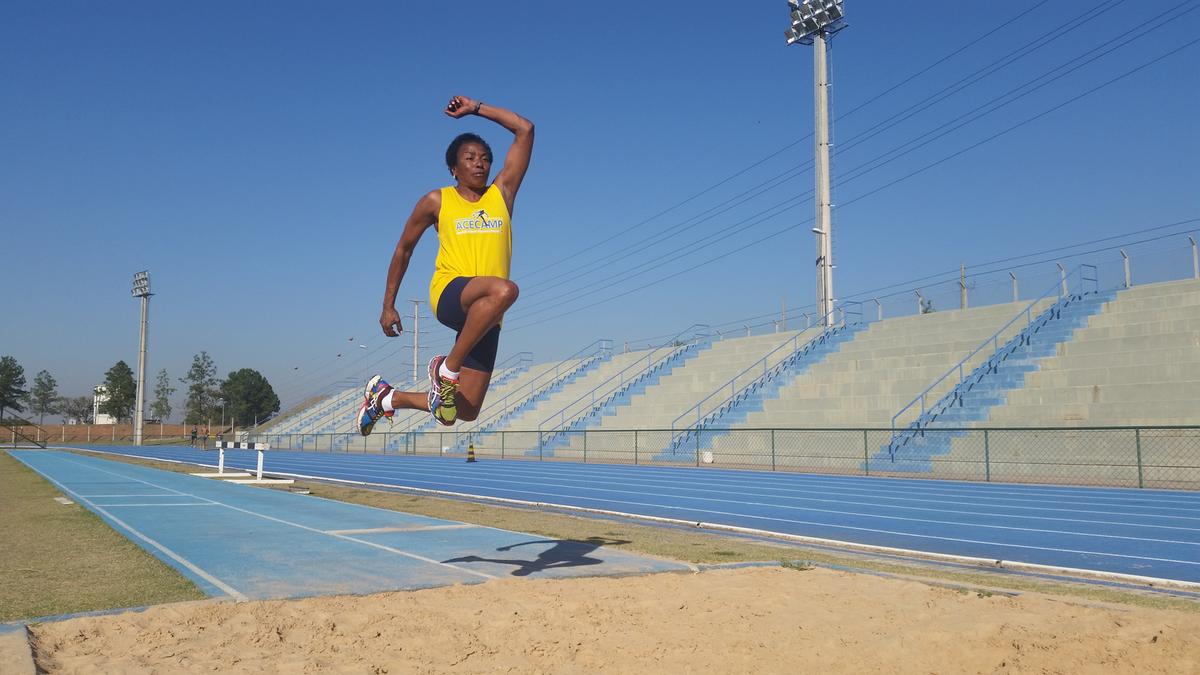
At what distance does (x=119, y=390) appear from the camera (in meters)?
96.4

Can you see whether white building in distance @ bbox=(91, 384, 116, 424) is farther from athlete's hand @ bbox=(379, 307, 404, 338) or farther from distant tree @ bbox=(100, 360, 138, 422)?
athlete's hand @ bbox=(379, 307, 404, 338)

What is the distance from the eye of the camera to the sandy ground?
4500 mm

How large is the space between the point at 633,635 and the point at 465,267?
2.31 m

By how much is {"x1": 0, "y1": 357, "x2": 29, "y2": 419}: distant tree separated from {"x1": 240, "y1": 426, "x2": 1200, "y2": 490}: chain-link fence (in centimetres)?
7865

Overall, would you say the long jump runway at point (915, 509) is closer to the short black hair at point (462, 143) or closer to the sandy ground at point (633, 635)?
the sandy ground at point (633, 635)

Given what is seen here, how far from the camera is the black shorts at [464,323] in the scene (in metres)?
4.88

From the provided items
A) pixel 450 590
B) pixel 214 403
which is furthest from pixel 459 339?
pixel 214 403

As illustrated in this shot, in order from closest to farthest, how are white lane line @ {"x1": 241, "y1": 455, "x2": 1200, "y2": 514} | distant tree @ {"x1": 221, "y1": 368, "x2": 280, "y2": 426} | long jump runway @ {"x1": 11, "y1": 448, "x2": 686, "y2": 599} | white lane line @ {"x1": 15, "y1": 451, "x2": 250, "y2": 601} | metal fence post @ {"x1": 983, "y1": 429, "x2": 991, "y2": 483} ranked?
white lane line @ {"x1": 15, "y1": 451, "x2": 250, "y2": 601}, long jump runway @ {"x1": 11, "y1": 448, "x2": 686, "y2": 599}, white lane line @ {"x1": 241, "y1": 455, "x2": 1200, "y2": 514}, metal fence post @ {"x1": 983, "y1": 429, "x2": 991, "y2": 483}, distant tree @ {"x1": 221, "y1": 368, "x2": 280, "y2": 426}

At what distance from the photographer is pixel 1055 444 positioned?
1922cm

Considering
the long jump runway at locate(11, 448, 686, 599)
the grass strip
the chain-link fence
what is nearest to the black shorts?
the long jump runway at locate(11, 448, 686, 599)

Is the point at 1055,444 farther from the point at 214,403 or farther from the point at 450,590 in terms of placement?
the point at 214,403

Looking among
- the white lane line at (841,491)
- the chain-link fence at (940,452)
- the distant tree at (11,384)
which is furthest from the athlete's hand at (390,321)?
the distant tree at (11,384)

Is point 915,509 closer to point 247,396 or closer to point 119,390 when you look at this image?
point 119,390

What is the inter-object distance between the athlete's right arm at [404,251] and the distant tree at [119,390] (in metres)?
103
